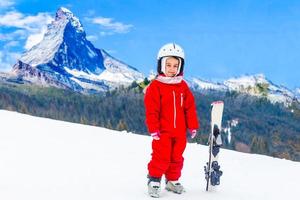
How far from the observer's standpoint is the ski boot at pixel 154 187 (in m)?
6.11

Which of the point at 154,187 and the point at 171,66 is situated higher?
the point at 171,66

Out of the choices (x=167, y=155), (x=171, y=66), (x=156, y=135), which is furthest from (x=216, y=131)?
(x=171, y=66)

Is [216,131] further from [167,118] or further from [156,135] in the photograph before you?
[156,135]

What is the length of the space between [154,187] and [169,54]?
5.02 ft

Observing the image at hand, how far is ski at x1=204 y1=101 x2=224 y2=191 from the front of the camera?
649 centimetres

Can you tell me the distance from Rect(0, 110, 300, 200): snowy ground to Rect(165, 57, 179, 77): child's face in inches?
56.0

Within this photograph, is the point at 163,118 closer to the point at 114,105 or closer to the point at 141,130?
the point at 141,130

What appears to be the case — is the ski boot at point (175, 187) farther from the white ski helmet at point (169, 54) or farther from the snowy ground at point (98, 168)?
the white ski helmet at point (169, 54)

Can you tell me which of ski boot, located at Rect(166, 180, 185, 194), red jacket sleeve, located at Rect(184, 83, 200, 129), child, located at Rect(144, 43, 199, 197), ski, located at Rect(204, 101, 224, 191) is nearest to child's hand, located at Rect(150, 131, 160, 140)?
child, located at Rect(144, 43, 199, 197)

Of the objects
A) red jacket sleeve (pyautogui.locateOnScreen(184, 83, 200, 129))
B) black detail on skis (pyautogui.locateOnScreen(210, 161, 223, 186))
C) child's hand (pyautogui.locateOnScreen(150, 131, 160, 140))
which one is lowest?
black detail on skis (pyautogui.locateOnScreen(210, 161, 223, 186))

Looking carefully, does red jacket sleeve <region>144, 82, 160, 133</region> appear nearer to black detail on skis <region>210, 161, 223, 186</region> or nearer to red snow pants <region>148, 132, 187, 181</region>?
red snow pants <region>148, 132, 187, 181</region>

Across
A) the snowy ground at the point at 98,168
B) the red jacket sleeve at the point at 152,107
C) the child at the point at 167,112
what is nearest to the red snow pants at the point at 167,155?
the child at the point at 167,112

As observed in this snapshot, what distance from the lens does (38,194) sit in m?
5.80

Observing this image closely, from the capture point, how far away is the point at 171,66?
241 inches
